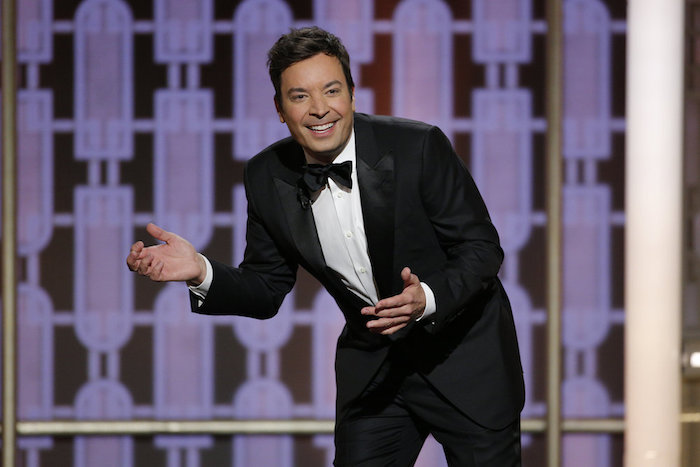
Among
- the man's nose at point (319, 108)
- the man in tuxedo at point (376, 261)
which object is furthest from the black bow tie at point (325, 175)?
the man's nose at point (319, 108)

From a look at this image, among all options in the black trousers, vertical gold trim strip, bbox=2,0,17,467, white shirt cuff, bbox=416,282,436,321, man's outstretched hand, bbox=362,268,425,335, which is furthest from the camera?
vertical gold trim strip, bbox=2,0,17,467

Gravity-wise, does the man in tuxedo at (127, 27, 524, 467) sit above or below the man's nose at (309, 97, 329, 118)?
below

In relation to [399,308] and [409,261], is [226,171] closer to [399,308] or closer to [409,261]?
[409,261]

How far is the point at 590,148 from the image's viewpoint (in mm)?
3166

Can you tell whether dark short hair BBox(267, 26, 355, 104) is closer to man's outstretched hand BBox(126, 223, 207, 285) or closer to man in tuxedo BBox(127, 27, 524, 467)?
man in tuxedo BBox(127, 27, 524, 467)

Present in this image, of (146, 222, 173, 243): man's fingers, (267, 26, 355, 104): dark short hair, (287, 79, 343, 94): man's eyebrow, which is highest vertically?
(267, 26, 355, 104): dark short hair

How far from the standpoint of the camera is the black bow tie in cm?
185

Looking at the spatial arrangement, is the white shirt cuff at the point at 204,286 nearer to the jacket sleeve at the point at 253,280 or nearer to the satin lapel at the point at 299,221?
the jacket sleeve at the point at 253,280

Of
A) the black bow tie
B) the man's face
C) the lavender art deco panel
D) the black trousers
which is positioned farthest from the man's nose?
the lavender art deco panel

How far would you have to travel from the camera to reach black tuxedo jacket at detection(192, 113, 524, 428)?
1.84 m

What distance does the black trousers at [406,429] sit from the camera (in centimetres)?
195

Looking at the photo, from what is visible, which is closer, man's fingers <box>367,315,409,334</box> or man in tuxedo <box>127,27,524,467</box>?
man's fingers <box>367,315,409,334</box>

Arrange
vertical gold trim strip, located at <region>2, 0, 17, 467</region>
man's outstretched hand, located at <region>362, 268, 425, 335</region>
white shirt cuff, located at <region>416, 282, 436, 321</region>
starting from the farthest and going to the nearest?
1. vertical gold trim strip, located at <region>2, 0, 17, 467</region>
2. white shirt cuff, located at <region>416, 282, 436, 321</region>
3. man's outstretched hand, located at <region>362, 268, 425, 335</region>

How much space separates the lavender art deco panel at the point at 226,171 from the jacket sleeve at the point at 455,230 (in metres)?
1.31
